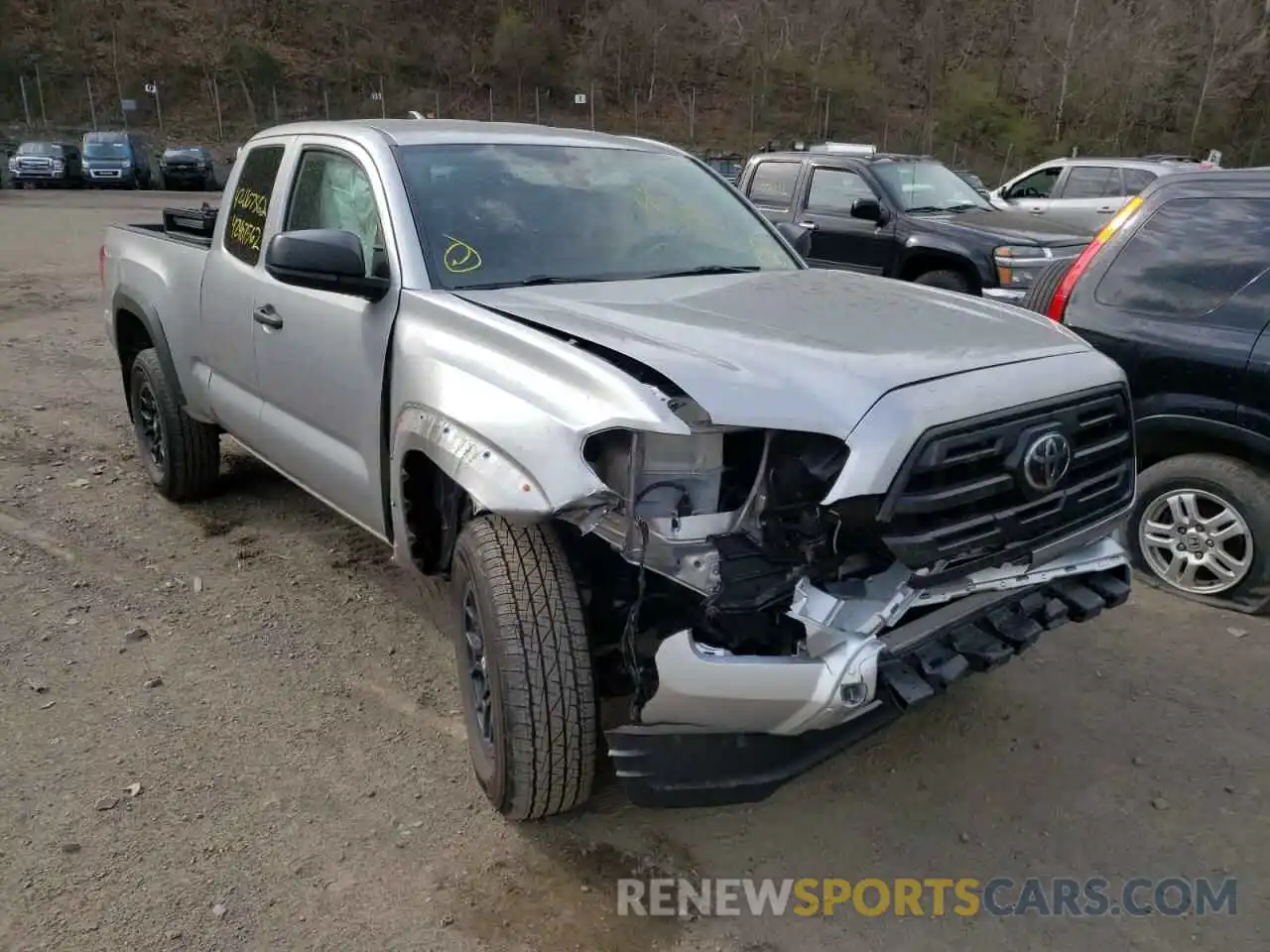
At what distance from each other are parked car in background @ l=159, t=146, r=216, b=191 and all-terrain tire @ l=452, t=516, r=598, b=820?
31758mm

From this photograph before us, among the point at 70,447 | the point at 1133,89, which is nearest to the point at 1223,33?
the point at 1133,89

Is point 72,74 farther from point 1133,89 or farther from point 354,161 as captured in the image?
point 354,161

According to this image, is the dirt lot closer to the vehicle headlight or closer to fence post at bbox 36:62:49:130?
the vehicle headlight

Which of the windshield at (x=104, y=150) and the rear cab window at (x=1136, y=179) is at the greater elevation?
the rear cab window at (x=1136, y=179)

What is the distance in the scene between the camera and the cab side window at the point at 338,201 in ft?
11.4

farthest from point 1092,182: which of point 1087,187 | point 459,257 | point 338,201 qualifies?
point 459,257

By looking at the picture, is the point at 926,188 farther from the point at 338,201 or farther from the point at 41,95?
the point at 41,95

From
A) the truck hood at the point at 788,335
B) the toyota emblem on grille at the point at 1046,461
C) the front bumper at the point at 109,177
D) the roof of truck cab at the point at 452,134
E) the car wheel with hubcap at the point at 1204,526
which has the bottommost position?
the front bumper at the point at 109,177

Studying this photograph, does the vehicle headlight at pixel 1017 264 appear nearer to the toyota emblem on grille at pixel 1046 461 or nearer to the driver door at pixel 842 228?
the driver door at pixel 842 228

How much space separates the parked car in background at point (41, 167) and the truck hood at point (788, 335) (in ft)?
104

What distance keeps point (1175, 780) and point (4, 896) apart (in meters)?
3.41

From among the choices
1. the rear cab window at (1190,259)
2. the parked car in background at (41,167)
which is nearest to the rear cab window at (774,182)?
the rear cab window at (1190,259)

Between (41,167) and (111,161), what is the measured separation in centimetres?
184

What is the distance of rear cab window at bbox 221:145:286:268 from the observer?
4.15 meters
